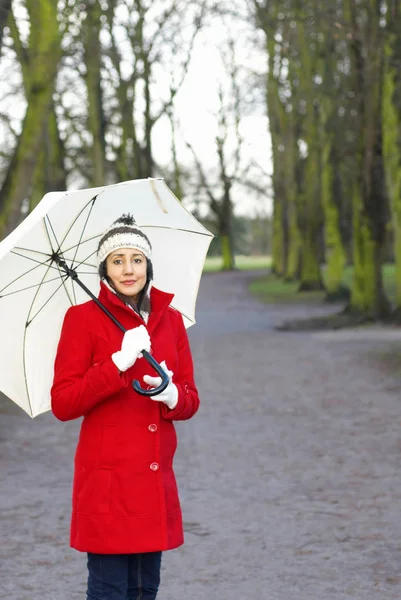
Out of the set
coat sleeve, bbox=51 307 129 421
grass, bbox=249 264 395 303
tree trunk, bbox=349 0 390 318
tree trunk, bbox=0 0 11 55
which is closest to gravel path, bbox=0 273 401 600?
coat sleeve, bbox=51 307 129 421

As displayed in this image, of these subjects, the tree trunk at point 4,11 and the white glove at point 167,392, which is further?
the tree trunk at point 4,11

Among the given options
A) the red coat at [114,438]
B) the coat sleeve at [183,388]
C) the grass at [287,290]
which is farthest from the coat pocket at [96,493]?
the grass at [287,290]

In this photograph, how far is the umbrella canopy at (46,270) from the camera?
430 centimetres

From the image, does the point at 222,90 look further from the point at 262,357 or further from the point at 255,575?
the point at 255,575

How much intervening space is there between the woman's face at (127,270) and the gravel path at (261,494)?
190 centimetres

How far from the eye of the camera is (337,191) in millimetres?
29438

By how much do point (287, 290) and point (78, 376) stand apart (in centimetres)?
3387

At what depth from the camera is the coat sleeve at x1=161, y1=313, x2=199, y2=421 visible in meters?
3.78

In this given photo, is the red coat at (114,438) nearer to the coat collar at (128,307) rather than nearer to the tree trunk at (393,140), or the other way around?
the coat collar at (128,307)

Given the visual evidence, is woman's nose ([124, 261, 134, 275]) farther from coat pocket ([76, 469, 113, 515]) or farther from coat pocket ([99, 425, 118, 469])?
coat pocket ([76, 469, 113, 515])

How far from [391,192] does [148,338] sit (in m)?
17.6

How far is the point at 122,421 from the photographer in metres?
3.76

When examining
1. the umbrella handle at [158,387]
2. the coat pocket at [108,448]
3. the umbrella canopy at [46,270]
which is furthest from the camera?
the umbrella canopy at [46,270]

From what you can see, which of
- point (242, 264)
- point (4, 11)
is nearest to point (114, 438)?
point (4, 11)
